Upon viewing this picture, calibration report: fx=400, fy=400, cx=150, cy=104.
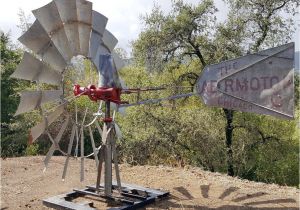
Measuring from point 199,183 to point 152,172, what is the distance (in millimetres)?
1281

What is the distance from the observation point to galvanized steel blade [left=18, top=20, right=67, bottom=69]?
19.0 feet

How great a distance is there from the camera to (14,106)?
18125 millimetres

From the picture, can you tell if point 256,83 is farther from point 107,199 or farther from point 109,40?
point 107,199

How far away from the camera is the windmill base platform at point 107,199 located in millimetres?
6012

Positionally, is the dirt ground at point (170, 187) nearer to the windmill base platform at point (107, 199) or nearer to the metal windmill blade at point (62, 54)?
the windmill base platform at point (107, 199)

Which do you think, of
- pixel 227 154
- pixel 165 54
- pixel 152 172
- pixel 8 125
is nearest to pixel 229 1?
pixel 165 54

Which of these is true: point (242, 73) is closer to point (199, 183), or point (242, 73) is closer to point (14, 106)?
point (199, 183)

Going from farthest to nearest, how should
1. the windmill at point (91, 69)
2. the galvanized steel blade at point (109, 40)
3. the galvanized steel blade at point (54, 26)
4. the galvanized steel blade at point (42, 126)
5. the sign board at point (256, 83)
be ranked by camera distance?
the galvanized steel blade at point (109, 40) < the galvanized steel blade at point (42, 126) < the galvanized steel blade at point (54, 26) < the windmill at point (91, 69) < the sign board at point (256, 83)

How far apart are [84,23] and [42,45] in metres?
0.71

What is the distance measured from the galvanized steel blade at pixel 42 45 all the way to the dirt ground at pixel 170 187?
228cm

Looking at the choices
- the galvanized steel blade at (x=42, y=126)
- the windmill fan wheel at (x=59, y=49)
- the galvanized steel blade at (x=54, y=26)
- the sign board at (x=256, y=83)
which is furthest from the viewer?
the galvanized steel blade at (x=42, y=126)

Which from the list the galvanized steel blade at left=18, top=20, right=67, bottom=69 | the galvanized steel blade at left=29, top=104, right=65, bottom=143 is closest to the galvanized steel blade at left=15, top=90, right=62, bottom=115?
the galvanized steel blade at left=29, top=104, right=65, bottom=143

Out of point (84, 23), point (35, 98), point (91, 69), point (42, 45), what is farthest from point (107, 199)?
point (84, 23)

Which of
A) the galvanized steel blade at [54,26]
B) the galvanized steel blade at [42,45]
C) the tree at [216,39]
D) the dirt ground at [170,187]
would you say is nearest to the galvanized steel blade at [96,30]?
the galvanized steel blade at [54,26]
